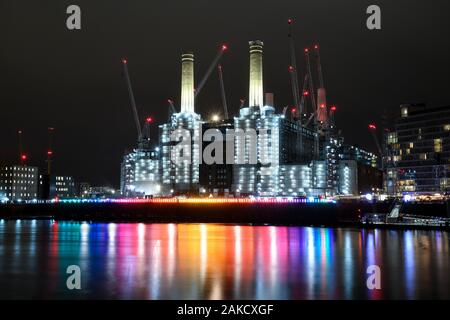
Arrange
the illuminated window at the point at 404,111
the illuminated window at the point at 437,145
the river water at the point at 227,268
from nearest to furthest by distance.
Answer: the river water at the point at 227,268 → the illuminated window at the point at 437,145 → the illuminated window at the point at 404,111

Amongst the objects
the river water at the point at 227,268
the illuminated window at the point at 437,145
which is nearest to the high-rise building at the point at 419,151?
the illuminated window at the point at 437,145

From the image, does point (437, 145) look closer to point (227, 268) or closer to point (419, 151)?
point (419, 151)

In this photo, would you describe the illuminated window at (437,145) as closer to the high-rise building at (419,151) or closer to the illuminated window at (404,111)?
the high-rise building at (419,151)

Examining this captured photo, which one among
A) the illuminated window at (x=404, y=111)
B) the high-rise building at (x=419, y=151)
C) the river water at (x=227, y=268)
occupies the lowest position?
the river water at (x=227, y=268)

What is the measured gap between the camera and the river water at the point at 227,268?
1433 inches

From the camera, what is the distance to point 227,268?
47.7 m

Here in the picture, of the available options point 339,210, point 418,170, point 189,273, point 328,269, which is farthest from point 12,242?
point 418,170

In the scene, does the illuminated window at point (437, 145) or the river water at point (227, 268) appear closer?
the river water at point (227, 268)

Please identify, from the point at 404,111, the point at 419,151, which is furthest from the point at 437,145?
the point at 404,111

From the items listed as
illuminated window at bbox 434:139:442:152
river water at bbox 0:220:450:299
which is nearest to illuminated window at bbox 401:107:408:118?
illuminated window at bbox 434:139:442:152

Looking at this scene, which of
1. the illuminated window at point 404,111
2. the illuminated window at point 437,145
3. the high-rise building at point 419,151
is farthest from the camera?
the illuminated window at point 404,111

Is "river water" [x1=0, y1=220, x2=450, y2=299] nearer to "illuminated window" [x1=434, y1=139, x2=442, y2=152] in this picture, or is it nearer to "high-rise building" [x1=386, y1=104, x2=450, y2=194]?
"high-rise building" [x1=386, y1=104, x2=450, y2=194]

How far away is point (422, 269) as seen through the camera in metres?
46.7
